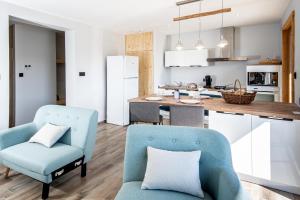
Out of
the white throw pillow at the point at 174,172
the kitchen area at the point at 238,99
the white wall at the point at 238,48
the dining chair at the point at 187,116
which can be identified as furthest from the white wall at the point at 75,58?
the white throw pillow at the point at 174,172

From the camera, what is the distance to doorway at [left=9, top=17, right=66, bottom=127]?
4703mm

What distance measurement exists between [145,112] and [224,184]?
2.25 metres

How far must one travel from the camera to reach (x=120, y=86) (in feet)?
17.3

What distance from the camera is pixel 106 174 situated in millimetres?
2822

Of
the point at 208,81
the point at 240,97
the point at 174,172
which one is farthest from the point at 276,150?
the point at 208,81

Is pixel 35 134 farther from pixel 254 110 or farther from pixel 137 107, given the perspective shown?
pixel 254 110

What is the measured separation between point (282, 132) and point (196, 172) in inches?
51.4

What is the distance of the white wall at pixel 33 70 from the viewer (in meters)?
4.77

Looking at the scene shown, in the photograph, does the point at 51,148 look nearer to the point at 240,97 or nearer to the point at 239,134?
Result: the point at 239,134

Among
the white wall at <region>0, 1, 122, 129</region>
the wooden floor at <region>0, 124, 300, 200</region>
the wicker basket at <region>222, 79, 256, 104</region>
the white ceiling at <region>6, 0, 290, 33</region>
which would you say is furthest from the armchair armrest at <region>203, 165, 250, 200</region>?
the white wall at <region>0, 1, 122, 129</region>

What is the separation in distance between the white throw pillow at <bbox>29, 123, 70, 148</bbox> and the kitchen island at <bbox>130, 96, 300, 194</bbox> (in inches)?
71.4

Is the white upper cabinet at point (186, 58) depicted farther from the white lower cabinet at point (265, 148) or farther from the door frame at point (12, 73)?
the door frame at point (12, 73)

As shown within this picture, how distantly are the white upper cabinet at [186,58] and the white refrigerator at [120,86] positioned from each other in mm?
1088

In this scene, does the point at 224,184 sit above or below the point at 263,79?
below
